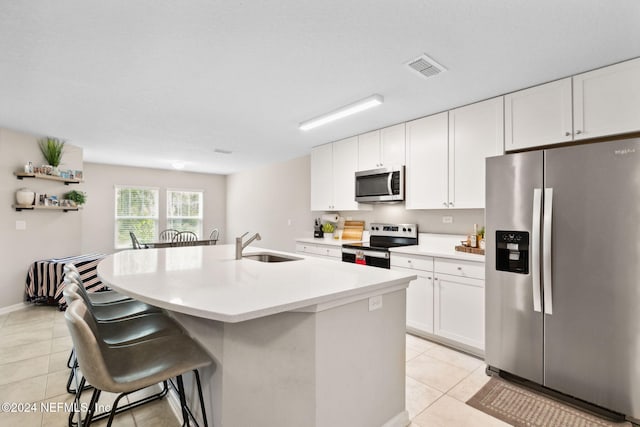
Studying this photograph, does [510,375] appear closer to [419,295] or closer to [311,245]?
[419,295]

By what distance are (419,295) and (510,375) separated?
0.95m

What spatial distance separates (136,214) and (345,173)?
5171mm

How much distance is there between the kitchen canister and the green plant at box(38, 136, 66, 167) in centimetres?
53

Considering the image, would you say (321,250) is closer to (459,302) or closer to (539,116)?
(459,302)

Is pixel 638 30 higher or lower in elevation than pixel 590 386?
higher

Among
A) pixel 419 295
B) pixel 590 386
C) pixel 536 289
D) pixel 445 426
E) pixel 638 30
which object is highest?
pixel 638 30

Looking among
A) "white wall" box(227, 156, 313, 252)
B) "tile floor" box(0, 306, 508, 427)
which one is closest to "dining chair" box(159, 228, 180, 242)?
"white wall" box(227, 156, 313, 252)

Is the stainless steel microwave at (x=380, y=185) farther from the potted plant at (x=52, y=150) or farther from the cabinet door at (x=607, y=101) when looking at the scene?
the potted plant at (x=52, y=150)

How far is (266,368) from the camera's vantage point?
1.41 metres

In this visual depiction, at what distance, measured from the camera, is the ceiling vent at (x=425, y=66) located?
7.22 ft

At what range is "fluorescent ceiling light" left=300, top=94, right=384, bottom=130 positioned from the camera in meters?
2.84

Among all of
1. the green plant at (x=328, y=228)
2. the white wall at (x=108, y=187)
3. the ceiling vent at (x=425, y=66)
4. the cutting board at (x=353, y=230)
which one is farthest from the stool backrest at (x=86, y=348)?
the white wall at (x=108, y=187)

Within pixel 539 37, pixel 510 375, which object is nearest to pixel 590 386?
pixel 510 375

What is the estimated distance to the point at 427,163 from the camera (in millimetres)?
3377
